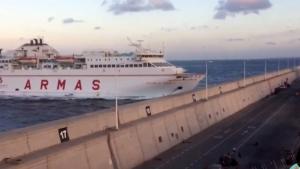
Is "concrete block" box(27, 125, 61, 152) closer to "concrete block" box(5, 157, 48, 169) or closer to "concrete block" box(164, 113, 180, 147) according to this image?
"concrete block" box(5, 157, 48, 169)

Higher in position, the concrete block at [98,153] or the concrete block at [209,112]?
the concrete block at [98,153]

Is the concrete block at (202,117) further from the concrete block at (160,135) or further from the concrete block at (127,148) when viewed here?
the concrete block at (127,148)

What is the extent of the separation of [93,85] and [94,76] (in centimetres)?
147

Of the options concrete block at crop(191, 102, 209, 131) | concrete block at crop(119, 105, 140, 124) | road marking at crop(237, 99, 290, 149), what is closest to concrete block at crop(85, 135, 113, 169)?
concrete block at crop(119, 105, 140, 124)

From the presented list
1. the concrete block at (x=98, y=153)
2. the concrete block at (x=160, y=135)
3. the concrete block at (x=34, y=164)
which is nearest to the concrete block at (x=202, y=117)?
the concrete block at (x=160, y=135)

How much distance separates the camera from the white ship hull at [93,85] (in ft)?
256

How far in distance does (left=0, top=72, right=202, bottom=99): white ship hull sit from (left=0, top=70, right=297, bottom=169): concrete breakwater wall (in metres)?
45.4

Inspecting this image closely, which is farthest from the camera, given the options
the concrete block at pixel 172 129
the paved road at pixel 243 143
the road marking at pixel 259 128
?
the road marking at pixel 259 128

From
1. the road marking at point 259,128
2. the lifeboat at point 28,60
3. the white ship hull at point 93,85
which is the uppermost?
the lifeboat at point 28,60

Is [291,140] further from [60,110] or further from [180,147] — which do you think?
[60,110]

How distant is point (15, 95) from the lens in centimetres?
8981

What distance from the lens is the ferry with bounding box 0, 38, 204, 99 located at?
7825 centimetres

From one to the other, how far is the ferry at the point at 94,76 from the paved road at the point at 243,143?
130ft

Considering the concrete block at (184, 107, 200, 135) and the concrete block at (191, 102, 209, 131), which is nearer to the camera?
the concrete block at (184, 107, 200, 135)
